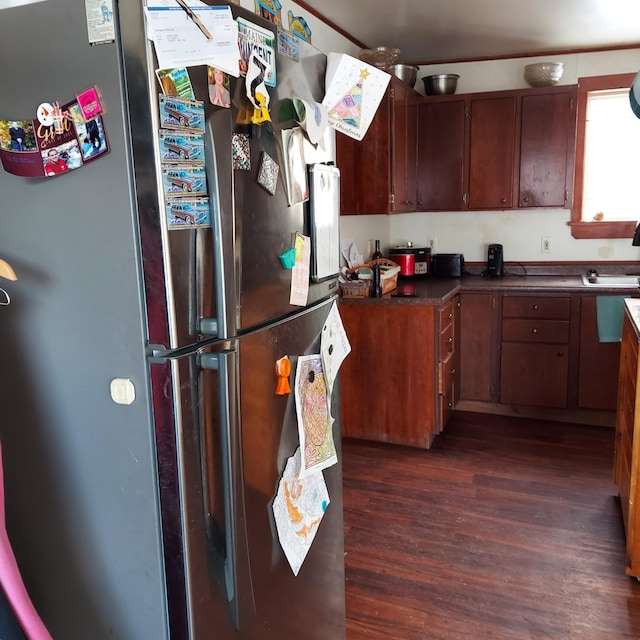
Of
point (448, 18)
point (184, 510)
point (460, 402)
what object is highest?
point (448, 18)

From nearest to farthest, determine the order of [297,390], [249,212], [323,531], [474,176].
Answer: [249,212] → [297,390] → [323,531] → [474,176]

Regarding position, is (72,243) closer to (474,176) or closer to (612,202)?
(474,176)

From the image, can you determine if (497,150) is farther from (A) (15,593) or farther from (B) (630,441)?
(A) (15,593)

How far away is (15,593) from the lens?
1.01 metres

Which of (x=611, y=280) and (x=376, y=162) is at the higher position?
(x=376, y=162)

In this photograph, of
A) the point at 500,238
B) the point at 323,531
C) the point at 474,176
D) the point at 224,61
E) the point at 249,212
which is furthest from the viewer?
the point at 500,238

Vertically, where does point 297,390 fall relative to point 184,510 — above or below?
above

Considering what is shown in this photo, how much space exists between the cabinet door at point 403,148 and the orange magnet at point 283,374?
243cm

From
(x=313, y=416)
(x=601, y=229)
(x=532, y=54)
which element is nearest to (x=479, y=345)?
(x=601, y=229)

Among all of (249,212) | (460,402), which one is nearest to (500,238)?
(460,402)

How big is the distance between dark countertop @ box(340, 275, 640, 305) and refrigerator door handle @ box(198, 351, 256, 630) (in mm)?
2176

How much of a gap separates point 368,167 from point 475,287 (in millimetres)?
999

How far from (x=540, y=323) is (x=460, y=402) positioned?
2.44 ft

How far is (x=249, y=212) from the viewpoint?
1.14 m
